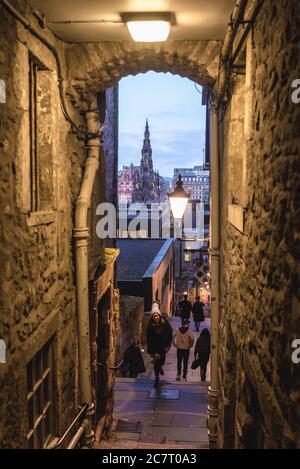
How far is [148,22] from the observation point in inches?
188

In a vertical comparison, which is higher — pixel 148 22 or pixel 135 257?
pixel 148 22

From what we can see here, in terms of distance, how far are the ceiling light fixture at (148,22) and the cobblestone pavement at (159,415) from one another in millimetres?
5091

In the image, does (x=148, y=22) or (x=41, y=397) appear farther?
(x=41, y=397)

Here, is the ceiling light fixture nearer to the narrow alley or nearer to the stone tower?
the narrow alley

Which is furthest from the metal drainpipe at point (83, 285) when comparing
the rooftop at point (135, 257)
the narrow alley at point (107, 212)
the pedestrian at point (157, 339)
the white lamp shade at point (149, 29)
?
the rooftop at point (135, 257)

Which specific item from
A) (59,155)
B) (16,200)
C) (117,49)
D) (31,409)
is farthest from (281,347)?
(117,49)

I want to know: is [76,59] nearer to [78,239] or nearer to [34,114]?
[34,114]

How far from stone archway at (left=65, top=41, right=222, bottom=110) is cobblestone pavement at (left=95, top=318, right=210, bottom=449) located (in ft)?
15.5

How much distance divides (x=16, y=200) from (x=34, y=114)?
123 cm

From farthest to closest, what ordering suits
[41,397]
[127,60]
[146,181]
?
[146,181] < [127,60] < [41,397]

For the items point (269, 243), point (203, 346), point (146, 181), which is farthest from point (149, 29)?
point (146, 181)

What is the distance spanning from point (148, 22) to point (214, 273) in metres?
3.16

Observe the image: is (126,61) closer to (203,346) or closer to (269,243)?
(269,243)

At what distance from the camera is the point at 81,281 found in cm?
623
